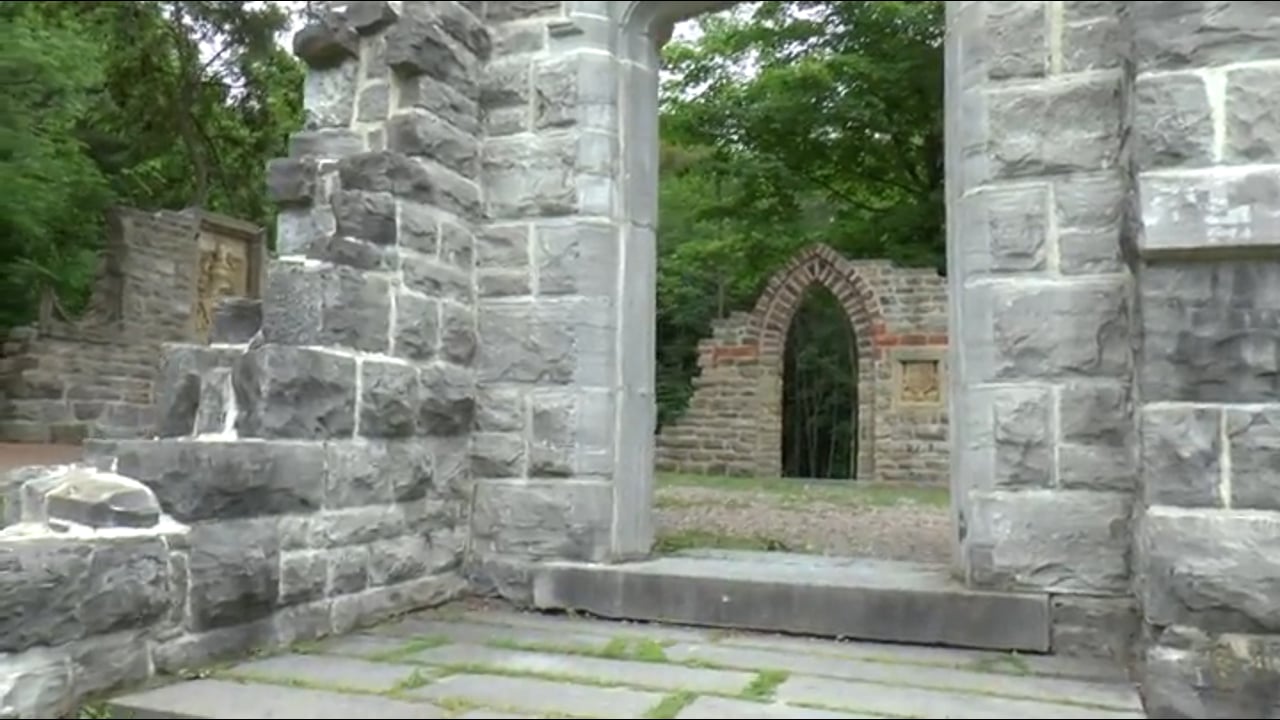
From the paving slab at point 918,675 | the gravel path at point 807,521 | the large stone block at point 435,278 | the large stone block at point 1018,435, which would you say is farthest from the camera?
the gravel path at point 807,521

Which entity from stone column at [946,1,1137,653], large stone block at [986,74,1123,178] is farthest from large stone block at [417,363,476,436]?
large stone block at [986,74,1123,178]

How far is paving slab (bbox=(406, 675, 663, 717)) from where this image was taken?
118 inches

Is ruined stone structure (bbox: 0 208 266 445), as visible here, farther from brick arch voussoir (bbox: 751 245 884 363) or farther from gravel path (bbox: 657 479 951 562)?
brick arch voussoir (bbox: 751 245 884 363)

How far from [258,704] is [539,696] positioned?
0.73 meters

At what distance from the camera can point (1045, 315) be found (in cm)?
393

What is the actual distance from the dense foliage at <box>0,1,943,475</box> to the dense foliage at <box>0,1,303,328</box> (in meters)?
0.04

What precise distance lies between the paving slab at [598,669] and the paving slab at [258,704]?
0.49 meters

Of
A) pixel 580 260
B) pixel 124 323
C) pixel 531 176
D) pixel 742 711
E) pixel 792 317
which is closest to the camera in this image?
pixel 742 711

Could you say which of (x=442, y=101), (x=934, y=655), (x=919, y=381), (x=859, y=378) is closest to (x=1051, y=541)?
(x=934, y=655)

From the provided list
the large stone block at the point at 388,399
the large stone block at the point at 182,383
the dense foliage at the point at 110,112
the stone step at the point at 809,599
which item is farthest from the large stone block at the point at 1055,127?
the dense foliage at the point at 110,112

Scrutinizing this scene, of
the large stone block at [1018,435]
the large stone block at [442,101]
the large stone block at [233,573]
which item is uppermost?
the large stone block at [442,101]

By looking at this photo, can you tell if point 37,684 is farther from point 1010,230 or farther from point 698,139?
point 698,139

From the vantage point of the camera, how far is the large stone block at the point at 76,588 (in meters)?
2.99

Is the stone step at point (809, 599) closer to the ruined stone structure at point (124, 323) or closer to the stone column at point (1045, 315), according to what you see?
the stone column at point (1045, 315)
